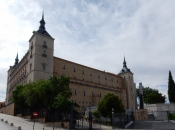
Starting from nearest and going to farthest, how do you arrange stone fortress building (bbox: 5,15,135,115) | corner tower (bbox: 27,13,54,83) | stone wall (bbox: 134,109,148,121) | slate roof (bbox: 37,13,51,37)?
stone wall (bbox: 134,109,148,121)
corner tower (bbox: 27,13,54,83)
stone fortress building (bbox: 5,15,135,115)
slate roof (bbox: 37,13,51,37)

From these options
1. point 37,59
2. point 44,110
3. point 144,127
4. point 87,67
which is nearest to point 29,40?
point 37,59

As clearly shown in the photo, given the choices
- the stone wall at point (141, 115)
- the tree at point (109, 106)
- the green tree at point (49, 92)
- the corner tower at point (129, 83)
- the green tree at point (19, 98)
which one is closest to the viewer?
the green tree at point (49, 92)

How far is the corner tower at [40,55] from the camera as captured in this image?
50.2 m

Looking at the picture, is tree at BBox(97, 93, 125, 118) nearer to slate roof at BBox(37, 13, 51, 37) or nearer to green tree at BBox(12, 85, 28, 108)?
green tree at BBox(12, 85, 28, 108)

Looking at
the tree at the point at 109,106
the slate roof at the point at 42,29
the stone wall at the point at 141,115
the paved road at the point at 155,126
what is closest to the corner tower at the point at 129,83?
the stone wall at the point at 141,115

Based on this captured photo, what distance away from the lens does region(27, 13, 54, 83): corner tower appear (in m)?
50.2

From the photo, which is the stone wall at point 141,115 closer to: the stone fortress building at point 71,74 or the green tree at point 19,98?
the stone fortress building at point 71,74

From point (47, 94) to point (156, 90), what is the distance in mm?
62387

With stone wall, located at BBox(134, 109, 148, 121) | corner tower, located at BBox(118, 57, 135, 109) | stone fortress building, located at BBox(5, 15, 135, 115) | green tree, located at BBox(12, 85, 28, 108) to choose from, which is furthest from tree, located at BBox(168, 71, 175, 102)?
green tree, located at BBox(12, 85, 28, 108)

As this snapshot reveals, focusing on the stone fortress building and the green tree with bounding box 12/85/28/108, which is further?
the stone fortress building

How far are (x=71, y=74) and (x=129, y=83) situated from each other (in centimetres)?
2675

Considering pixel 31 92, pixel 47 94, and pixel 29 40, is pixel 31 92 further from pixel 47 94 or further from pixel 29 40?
pixel 29 40

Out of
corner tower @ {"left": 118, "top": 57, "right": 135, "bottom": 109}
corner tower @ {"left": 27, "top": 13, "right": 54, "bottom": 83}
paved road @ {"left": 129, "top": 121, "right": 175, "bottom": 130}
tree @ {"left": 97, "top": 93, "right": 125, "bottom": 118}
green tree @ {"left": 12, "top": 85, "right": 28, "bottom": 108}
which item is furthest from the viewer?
corner tower @ {"left": 118, "top": 57, "right": 135, "bottom": 109}

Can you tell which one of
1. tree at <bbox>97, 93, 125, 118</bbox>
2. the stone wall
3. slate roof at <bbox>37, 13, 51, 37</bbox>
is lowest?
the stone wall
